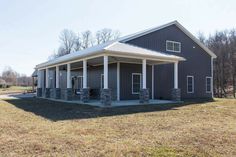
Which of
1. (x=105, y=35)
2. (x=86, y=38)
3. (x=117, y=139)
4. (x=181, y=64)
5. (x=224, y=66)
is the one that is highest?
(x=105, y=35)

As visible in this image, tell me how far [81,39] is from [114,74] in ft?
155

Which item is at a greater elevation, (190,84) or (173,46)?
(173,46)

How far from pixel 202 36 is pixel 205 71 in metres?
25.9

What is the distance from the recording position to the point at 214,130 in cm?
741

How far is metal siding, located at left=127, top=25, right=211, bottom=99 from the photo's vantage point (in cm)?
1989

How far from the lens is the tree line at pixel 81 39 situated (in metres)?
61.2

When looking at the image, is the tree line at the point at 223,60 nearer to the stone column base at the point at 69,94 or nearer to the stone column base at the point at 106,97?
the stone column base at the point at 69,94

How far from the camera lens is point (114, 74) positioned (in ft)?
60.1

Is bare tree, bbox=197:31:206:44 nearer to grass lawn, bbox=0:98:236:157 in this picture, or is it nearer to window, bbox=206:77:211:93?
window, bbox=206:77:211:93

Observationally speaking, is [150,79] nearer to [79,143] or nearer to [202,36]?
[79,143]

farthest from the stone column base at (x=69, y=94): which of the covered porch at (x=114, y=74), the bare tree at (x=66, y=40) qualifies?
the bare tree at (x=66, y=40)

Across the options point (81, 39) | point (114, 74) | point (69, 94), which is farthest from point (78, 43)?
point (114, 74)

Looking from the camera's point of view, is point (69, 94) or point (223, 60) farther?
point (223, 60)

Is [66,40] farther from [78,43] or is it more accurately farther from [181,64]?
[181,64]
